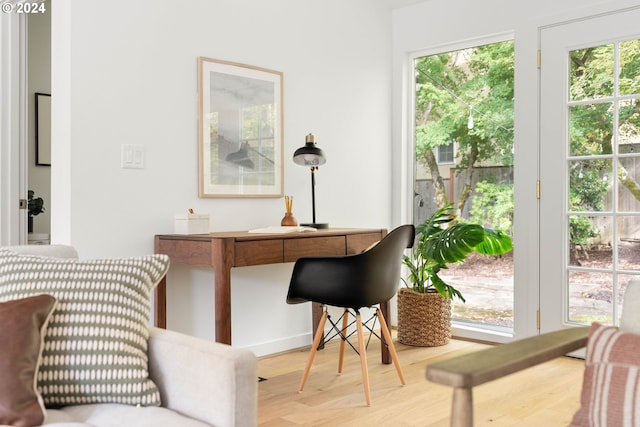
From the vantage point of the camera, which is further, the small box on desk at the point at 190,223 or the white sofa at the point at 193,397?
the small box on desk at the point at 190,223

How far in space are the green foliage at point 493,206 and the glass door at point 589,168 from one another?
310 millimetres

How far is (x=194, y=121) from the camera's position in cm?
330

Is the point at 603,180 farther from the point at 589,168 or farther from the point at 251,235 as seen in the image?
the point at 251,235

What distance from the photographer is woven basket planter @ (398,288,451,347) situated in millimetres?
3861

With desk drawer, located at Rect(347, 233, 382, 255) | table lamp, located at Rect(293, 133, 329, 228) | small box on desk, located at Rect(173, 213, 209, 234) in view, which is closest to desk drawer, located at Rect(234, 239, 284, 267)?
small box on desk, located at Rect(173, 213, 209, 234)

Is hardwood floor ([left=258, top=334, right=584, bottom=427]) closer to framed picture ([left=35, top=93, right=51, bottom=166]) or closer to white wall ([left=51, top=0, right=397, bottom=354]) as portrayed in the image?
white wall ([left=51, top=0, right=397, bottom=354])

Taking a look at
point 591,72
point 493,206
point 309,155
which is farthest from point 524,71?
point 309,155

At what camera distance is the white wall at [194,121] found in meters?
2.90

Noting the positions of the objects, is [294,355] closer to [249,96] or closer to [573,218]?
[249,96]

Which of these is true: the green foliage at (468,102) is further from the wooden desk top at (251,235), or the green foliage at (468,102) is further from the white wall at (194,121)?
the wooden desk top at (251,235)

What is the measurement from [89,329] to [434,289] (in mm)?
2831

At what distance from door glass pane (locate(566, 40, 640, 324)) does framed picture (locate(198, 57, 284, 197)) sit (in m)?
1.71

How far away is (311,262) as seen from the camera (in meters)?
→ 2.86

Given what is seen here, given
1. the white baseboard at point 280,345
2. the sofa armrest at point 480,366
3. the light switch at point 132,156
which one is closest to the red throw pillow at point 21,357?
the sofa armrest at point 480,366
